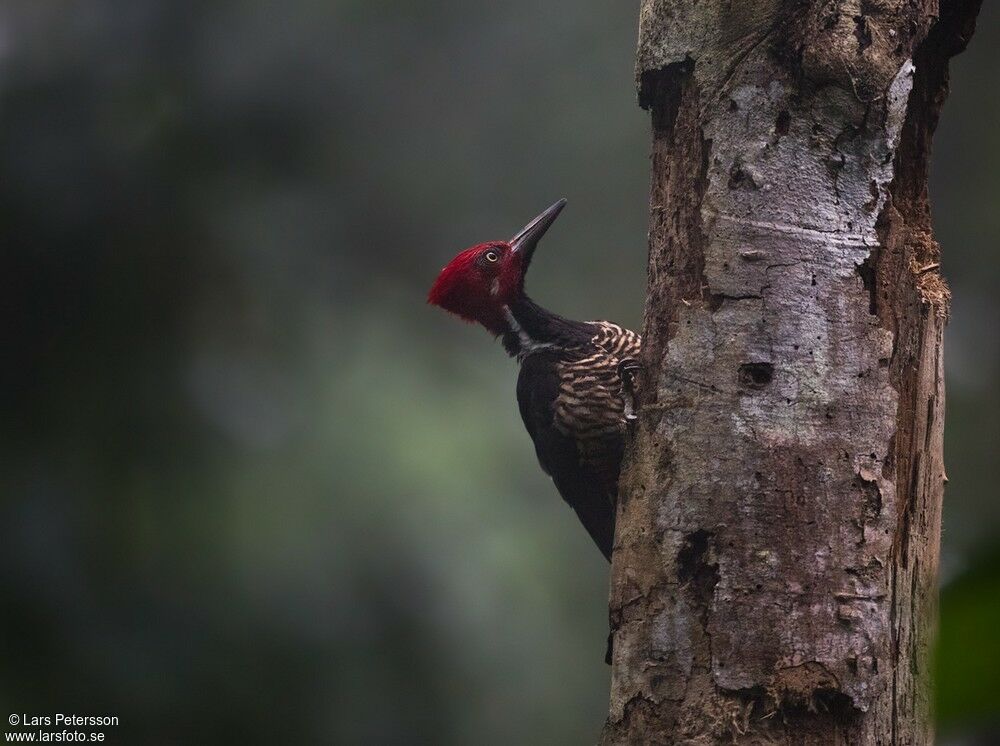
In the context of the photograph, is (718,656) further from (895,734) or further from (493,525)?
(493,525)

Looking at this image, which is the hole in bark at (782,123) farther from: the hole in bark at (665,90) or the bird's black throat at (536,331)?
the bird's black throat at (536,331)

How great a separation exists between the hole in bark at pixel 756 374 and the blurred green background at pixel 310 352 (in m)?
1.94

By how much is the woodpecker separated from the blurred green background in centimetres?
134

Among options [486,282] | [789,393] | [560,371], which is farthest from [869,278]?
[486,282]

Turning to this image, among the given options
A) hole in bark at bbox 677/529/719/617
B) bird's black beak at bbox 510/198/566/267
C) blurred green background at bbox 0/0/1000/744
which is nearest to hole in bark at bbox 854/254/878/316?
hole in bark at bbox 677/529/719/617

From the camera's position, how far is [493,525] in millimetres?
6191

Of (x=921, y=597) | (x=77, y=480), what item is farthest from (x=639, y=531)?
(x=77, y=480)

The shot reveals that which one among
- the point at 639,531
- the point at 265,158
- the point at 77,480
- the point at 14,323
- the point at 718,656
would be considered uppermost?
the point at 265,158

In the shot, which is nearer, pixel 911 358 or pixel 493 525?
pixel 911 358

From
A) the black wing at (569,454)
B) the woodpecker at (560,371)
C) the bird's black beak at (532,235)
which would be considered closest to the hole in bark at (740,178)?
the woodpecker at (560,371)

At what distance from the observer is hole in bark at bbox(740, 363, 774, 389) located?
2.04 metres

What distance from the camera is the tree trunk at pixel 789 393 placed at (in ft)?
6.27

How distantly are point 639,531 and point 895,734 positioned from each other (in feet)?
1.86

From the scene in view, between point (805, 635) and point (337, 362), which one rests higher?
point (337, 362)
